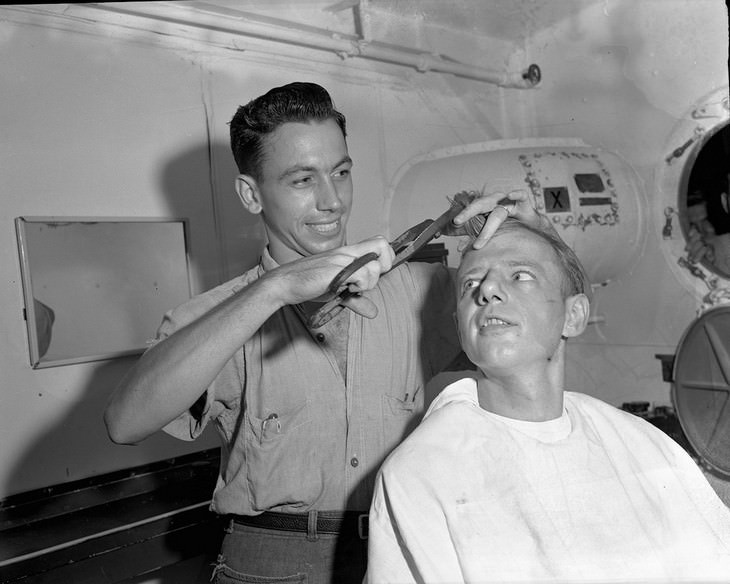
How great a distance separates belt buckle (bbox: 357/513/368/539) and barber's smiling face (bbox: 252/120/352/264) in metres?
0.55

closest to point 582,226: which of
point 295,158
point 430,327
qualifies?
point 430,327

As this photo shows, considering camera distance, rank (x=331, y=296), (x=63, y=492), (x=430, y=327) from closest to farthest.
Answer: (x=331, y=296), (x=430, y=327), (x=63, y=492)

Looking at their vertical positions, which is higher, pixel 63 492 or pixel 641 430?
pixel 641 430

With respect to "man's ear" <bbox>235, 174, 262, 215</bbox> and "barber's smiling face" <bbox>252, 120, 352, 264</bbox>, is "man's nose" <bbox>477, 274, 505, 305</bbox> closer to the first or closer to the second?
"barber's smiling face" <bbox>252, 120, 352, 264</bbox>

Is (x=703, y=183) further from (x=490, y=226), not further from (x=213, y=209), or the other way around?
(x=213, y=209)

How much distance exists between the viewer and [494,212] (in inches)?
50.1

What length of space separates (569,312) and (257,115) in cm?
72

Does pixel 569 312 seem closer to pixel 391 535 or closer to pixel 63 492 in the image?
pixel 391 535

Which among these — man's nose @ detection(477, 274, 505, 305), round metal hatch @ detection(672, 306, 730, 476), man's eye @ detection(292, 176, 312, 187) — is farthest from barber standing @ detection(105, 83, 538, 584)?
round metal hatch @ detection(672, 306, 730, 476)

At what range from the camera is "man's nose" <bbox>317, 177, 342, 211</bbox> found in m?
1.30

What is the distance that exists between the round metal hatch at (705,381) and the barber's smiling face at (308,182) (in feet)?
3.13

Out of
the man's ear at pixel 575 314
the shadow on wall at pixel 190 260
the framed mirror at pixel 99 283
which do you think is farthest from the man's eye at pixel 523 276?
the framed mirror at pixel 99 283

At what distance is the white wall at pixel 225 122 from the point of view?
151cm

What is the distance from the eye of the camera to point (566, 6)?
→ 169 centimetres
